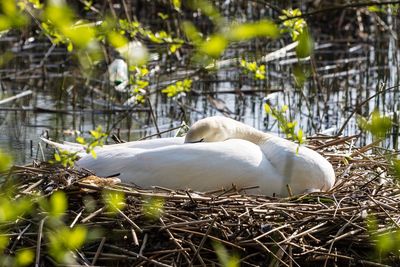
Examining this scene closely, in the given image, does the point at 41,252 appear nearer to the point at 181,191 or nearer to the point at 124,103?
the point at 181,191

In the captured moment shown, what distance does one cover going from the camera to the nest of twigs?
4617 mm

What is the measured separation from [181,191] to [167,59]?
7.10m

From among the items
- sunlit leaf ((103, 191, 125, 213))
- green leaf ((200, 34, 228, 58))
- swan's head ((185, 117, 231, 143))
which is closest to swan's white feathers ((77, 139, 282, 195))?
swan's head ((185, 117, 231, 143))

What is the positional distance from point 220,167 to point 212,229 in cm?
60

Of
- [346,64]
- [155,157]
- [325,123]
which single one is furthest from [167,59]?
[155,157]

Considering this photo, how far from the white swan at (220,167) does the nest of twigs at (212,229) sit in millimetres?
188

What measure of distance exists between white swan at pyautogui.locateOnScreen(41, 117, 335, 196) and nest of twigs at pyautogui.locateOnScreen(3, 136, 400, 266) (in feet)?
0.62

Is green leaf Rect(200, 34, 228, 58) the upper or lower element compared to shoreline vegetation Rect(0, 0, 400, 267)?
upper

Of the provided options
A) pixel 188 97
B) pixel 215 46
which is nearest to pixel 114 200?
pixel 215 46

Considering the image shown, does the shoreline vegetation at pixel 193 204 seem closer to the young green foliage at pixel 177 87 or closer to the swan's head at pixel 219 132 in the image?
the young green foliage at pixel 177 87

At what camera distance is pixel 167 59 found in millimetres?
12133

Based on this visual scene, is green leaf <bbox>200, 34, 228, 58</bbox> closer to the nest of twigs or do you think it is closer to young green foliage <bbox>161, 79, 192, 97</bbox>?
the nest of twigs

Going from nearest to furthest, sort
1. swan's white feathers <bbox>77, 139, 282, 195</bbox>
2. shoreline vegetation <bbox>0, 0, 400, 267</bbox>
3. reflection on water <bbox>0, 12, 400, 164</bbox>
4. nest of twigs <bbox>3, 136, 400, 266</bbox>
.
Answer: shoreline vegetation <bbox>0, 0, 400, 267</bbox> → nest of twigs <bbox>3, 136, 400, 266</bbox> → swan's white feathers <bbox>77, 139, 282, 195</bbox> → reflection on water <bbox>0, 12, 400, 164</bbox>

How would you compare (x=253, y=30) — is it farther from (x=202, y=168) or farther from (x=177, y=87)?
(x=177, y=87)
